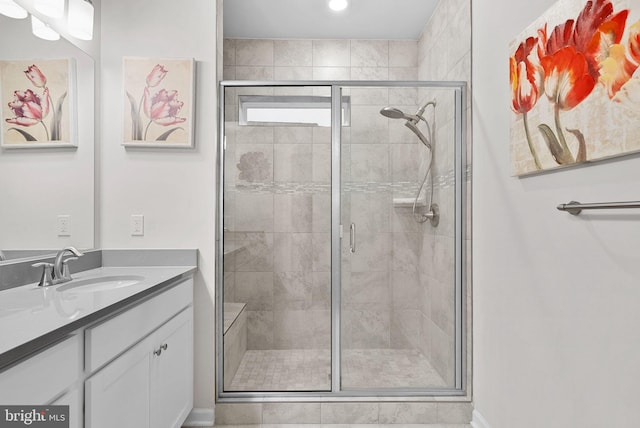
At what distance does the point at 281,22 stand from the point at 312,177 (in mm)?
1522

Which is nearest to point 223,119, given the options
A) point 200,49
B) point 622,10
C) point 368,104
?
point 200,49

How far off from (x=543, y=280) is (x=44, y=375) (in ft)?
5.65

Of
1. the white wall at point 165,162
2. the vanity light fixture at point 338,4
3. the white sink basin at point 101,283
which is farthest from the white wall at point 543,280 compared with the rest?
the white sink basin at point 101,283

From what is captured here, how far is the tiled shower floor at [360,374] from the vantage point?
7.89 feet

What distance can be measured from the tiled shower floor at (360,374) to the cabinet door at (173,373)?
0.36 metres

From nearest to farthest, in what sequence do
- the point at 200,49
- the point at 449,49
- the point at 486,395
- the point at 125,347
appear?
the point at 125,347, the point at 486,395, the point at 200,49, the point at 449,49

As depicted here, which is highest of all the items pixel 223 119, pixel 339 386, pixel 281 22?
pixel 281 22

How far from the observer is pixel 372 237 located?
2.41 meters

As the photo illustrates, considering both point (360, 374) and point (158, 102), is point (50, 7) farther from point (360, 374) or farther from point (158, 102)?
point (360, 374)

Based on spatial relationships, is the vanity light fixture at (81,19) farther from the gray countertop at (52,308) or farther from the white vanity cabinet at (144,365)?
the white vanity cabinet at (144,365)

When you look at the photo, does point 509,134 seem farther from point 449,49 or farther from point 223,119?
point 223,119

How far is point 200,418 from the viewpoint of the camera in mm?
2301

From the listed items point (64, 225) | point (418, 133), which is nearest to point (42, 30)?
point (64, 225)

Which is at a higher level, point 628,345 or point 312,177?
point 312,177
